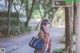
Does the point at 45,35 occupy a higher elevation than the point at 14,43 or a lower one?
higher

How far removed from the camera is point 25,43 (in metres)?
12.7

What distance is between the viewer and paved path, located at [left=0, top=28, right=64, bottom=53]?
1262 centimetres

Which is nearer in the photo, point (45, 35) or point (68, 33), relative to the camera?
point (45, 35)

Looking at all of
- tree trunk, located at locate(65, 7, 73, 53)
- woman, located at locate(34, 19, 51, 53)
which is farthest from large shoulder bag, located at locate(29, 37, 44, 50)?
tree trunk, located at locate(65, 7, 73, 53)

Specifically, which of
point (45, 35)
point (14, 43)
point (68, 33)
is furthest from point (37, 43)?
point (68, 33)

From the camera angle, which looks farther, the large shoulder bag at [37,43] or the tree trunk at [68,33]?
the tree trunk at [68,33]

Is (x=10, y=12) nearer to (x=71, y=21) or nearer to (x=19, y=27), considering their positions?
(x=19, y=27)

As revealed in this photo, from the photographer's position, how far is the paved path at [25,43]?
12.6 metres

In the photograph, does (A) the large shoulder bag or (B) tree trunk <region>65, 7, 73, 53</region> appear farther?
(B) tree trunk <region>65, 7, 73, 53</region>

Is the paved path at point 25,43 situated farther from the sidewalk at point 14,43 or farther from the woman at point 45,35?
the woman at point 45,35

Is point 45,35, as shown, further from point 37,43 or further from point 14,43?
point 14,43

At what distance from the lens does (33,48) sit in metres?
12.6

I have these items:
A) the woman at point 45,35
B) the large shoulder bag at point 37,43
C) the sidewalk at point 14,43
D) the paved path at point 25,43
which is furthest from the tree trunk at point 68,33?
the sidewalk at point 14,43

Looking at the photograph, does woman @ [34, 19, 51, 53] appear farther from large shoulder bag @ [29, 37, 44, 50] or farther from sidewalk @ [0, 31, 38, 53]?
sidewalk @ [0, 31, 38, 53]
